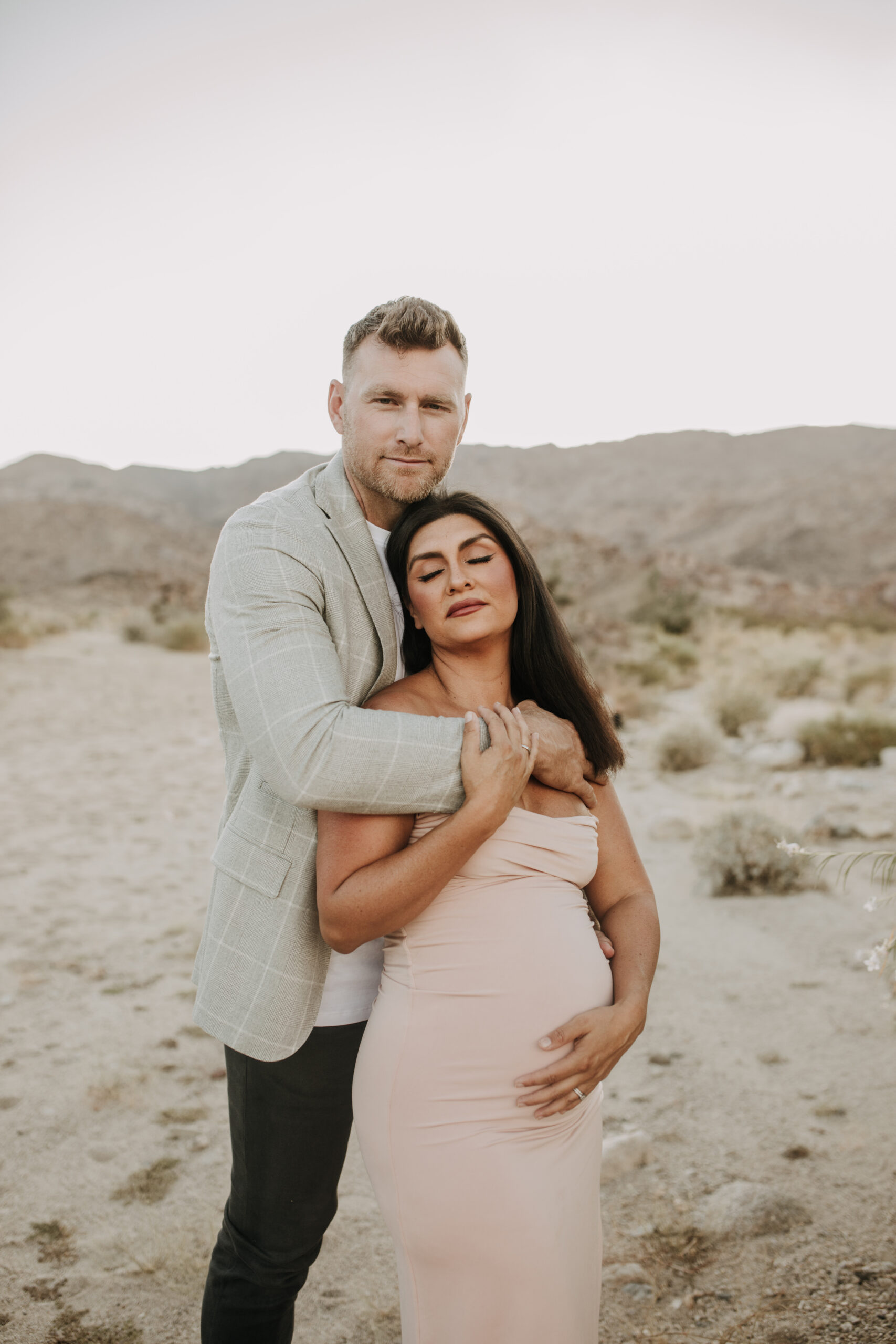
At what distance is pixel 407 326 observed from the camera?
2.08 meters

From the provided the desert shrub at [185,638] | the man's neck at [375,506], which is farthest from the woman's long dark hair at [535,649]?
the desert shrub at [185,638]

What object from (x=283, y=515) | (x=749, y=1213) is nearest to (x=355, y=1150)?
(x=749, y=1213)

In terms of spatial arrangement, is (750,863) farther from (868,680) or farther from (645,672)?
(645,672)

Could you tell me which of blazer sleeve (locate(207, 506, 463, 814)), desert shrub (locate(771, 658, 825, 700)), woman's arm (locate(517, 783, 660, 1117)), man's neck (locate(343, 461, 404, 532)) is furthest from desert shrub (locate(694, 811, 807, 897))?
desert shrub (locate(771, 658, 825, 700))

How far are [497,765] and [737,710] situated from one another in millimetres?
10556

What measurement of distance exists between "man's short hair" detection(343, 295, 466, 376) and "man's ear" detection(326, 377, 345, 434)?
0.12m

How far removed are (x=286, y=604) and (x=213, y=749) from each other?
9.68 meters

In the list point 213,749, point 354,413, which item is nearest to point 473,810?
point 354,413

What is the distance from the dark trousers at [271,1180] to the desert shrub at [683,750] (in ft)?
26.7

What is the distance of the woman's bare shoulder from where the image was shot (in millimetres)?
1916

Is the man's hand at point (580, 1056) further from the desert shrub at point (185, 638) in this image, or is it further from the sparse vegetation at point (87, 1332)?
the desert shrub at point (185, 638)

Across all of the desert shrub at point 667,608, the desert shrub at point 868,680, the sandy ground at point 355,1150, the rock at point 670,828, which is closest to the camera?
the sandy ground at point 355,1150

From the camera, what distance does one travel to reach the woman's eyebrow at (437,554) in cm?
202

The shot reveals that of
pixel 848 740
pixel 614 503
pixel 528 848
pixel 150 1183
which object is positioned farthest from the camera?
pixel 614 503
